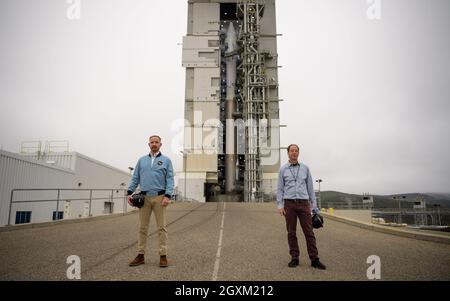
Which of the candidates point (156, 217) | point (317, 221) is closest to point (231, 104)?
point (317, 221)

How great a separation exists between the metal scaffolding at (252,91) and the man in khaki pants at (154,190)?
29133 millimetres

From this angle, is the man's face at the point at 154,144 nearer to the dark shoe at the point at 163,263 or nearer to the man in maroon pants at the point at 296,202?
the dark shoe at the point at 163,263

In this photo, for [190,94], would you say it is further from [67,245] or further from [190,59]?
[67,245]

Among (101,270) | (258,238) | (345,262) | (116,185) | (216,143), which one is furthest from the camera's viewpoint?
(216,143)

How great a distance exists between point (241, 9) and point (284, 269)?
132ft

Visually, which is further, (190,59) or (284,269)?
(190,59)

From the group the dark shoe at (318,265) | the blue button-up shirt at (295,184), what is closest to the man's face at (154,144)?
the blue button-up shirt at (295,184)

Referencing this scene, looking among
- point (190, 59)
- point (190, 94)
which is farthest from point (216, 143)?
point (190, 59)

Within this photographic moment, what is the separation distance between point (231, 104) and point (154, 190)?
116 feet

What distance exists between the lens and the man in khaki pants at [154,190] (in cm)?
454

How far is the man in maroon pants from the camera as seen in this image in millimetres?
4641

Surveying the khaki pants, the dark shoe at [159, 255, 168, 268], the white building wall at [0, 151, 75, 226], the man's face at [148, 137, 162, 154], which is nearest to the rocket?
the white building wall at [0, 151, 75, 226]

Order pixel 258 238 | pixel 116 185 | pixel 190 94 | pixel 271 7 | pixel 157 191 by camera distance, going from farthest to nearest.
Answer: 1. pixel 271 7
2. pixel 190 94
3. pixel 116 185
4. pixel 258 238
5. pixel 157 191
